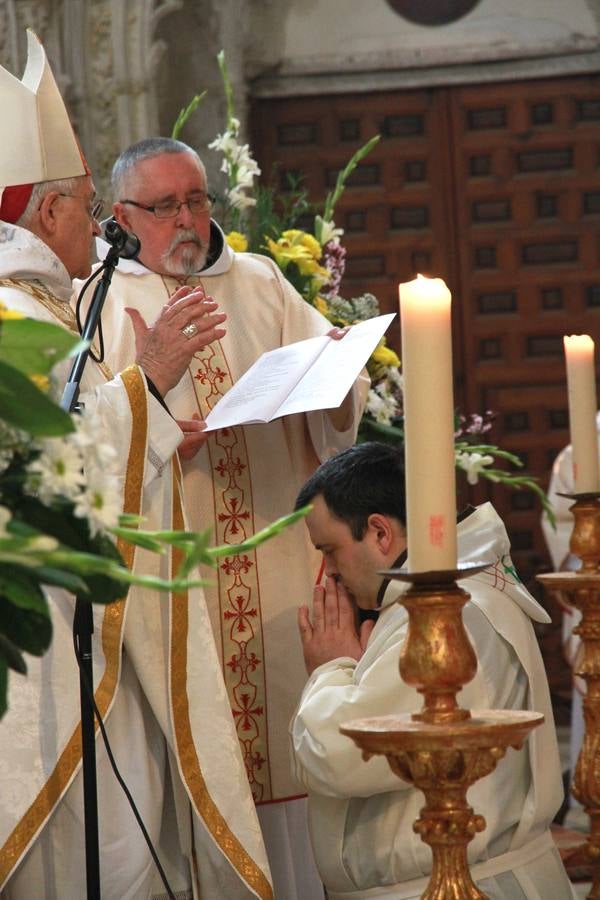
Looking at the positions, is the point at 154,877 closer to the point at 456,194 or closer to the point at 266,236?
the point at 266,236

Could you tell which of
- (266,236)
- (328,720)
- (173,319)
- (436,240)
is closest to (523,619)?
(328,720)

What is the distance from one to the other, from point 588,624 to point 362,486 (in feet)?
1.67

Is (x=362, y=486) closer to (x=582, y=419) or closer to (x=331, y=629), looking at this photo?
(x=331, y=629)

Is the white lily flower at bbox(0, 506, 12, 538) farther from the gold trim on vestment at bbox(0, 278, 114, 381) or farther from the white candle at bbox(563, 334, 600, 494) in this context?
the gold trim on vestment at bbox(0, 278, 114, 381)

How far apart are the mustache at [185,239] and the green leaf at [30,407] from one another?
2.35 meters

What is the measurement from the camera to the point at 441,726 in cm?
132

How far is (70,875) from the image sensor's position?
2.76 m

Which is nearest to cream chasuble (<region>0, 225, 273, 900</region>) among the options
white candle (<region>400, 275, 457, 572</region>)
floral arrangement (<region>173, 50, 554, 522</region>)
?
floral arrangement (<region>173, 50, 554, 522</region>)

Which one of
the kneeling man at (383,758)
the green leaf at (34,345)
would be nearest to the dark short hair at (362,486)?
the kneeling man at (383,758)

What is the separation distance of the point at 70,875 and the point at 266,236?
187cm

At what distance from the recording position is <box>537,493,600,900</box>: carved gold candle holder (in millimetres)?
2109

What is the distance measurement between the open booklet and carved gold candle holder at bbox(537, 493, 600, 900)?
1.99 feet

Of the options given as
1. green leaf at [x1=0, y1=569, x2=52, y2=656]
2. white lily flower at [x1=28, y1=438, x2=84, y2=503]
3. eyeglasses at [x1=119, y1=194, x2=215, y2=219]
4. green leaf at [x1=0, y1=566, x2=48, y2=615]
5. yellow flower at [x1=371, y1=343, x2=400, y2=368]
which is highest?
eyeglasses at [x1=119, y1=194, x2=215, y2=219]

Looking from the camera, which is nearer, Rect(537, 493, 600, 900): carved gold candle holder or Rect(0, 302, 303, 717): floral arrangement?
Rect(0, 302, 303, 717): floral arrangement
